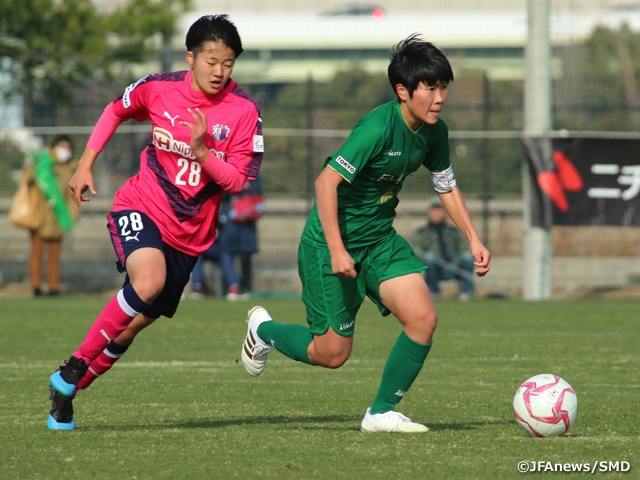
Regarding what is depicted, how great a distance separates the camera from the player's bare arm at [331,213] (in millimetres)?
4777

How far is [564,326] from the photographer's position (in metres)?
10.3

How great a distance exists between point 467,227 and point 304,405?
149 centimetres

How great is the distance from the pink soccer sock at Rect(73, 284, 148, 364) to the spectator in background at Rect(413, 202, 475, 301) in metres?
8.75

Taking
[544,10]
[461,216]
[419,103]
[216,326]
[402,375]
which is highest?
[544,10]

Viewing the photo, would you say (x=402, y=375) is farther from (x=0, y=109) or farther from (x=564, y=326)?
(x=0, y=109)

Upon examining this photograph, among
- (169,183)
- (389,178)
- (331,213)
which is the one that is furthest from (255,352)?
(389,178)

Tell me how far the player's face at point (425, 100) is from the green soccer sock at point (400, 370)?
3.50 feet

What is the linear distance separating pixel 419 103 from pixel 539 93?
8.54 meters

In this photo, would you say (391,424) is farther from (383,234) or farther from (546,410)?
(383,234)

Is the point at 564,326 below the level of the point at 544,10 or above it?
below

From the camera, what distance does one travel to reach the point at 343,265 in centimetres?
474

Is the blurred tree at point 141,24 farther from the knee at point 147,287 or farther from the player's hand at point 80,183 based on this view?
the knee at point 147,287

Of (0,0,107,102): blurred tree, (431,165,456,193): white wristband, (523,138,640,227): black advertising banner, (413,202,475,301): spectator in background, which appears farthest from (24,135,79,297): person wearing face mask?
(431,165,456,193): white wristband

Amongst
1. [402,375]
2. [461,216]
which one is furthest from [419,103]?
[402,375]
